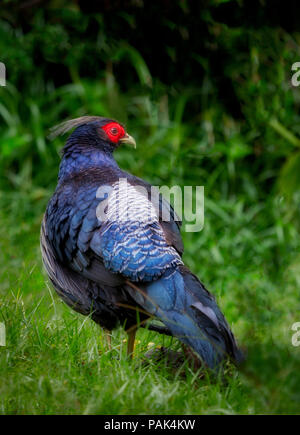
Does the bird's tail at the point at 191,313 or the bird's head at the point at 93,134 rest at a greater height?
the bird's head at the point at 93,134

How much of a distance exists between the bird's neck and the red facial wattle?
184mm

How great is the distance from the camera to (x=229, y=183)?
6.73 metres

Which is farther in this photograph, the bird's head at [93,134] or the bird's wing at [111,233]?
the bird's head at [93,134]

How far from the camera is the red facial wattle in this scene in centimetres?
429

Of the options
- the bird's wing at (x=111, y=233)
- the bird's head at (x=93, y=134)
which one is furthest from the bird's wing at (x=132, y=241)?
the bird's head at (x=93, y=134)

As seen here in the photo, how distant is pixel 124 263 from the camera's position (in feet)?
10.9

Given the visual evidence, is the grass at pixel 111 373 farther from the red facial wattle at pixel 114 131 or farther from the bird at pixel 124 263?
the red facial wattle at pixel 114 131

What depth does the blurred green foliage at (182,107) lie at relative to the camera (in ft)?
19.6

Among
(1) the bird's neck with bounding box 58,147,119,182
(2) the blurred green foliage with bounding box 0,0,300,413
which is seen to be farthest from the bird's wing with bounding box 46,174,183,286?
(2) the blurred green foliage with bounding box 0,0,300,413

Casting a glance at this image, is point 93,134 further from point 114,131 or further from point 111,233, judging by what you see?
point 111,233

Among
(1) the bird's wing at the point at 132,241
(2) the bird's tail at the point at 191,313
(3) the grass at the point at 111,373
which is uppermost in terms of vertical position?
(1) the bird's wing at the point at 132,241

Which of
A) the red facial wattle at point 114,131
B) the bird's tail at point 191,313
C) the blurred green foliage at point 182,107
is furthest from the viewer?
the blurred green foliage at point 182,107

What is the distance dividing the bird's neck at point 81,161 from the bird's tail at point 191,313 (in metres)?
1.00
